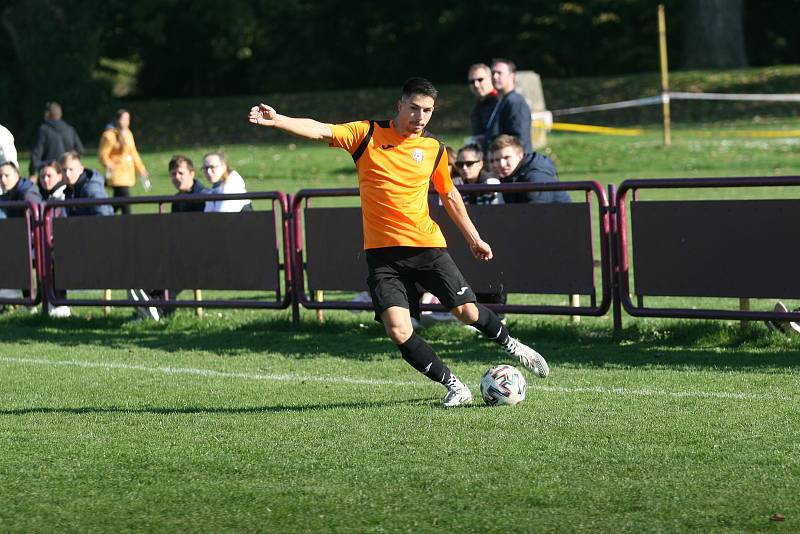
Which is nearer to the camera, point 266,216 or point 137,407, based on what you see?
point 137,407

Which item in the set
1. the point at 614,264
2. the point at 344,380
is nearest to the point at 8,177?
the point at 344,380

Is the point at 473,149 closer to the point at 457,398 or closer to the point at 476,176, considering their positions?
the point at 476,176

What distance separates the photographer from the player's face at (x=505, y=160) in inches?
473

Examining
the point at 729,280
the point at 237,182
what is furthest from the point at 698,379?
the point at 237,182

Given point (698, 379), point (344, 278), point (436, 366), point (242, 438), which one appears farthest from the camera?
point (344, 278)

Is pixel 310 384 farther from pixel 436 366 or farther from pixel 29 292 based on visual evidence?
pixel 29 292

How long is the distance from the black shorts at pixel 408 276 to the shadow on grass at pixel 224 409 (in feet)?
1.86

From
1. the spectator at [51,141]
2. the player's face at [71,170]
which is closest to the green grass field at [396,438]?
the player's face at [71,170]

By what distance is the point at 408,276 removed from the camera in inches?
342

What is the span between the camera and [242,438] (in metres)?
7.69

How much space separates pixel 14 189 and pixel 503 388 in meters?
8.14

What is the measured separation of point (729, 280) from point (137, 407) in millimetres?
4717

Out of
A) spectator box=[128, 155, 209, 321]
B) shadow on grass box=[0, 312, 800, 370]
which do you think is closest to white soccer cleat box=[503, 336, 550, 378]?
shadow on grass box=[0, 312, 800, 370]

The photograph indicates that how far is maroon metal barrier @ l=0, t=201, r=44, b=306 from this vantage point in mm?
14039
